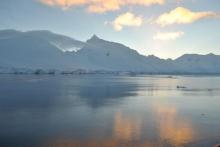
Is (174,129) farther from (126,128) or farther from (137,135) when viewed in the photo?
(137,135)

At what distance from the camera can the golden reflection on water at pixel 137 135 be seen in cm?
2152

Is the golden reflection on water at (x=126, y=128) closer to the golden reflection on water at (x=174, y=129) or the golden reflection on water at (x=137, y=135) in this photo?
the golden reflection on water at (x=137, y=135)

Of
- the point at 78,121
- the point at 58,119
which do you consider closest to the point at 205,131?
the point at 78,121

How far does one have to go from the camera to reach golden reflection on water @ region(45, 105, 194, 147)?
2152 cm

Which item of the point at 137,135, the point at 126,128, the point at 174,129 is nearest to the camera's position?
the point at 137,135

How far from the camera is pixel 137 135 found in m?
24.0

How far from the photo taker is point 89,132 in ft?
82.3

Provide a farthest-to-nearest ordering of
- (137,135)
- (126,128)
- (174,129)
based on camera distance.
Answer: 1. (174,129)
2. (126,128)
3. (137,135)

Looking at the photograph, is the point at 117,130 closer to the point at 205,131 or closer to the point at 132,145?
the point at 132,145

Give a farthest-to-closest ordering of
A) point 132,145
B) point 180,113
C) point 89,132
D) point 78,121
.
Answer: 1. point 180,113
2. point 78,121
3. point 89,132
4. point 132,145

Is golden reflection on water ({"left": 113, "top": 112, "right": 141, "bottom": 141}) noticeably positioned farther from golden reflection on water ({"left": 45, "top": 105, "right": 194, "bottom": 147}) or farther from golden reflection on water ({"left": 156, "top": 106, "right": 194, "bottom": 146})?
golden reflection on water ({"left": 156, "top": 106, "right": 194, "bottom": 146})

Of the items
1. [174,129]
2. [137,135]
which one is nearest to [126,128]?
[137,135]

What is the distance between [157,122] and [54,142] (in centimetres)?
1222

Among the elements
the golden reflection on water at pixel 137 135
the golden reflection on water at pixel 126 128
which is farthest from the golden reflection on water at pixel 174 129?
the golden reflection on water at pixel 126 128
